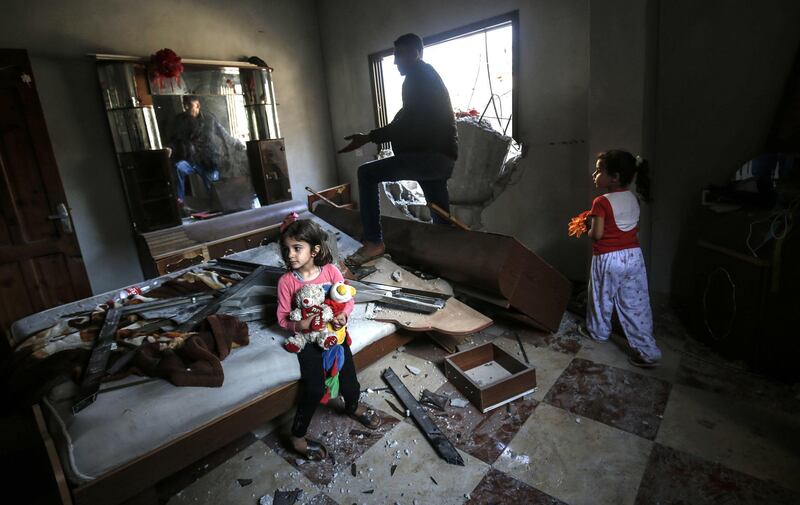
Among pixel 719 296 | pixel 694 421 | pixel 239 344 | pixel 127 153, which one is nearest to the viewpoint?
pixel 694 421

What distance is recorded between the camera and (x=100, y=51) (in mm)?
3891

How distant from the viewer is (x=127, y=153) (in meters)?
3.95

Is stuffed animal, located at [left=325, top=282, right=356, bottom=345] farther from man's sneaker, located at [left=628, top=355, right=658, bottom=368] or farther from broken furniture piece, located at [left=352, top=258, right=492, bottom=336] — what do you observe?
man's sneaker, located at [left=628, top=355, right=658, bottom=368]

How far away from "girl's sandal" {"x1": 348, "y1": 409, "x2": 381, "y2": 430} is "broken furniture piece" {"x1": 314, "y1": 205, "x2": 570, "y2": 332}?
41.6 inches

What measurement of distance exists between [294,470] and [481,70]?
3856 millimetres

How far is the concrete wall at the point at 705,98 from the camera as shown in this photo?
2629 millimetres

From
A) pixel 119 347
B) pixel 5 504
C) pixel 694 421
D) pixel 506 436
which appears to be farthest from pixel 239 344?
pixel 694 421

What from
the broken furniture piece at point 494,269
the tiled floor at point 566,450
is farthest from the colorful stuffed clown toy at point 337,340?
the broken furniture piece at point 494,269

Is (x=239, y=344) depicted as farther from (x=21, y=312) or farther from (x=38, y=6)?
(x=38, y=6)

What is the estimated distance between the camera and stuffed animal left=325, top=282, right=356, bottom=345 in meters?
1.87

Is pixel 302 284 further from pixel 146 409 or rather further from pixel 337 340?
pixel 146 409

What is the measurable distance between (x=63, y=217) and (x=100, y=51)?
1613 millimetres

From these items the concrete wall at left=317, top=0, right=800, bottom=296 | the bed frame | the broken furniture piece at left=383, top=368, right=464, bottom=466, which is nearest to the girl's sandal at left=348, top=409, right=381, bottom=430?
the broken furniture piece at left=383, top=368, right=464, bottom=466

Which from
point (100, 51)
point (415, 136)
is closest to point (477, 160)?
point (415, 136)
